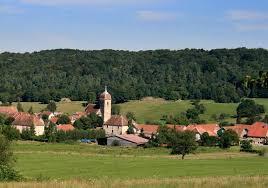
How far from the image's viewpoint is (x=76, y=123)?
99.5 meters

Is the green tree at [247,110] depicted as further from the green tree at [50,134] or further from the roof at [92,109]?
the green tree at [50,134]

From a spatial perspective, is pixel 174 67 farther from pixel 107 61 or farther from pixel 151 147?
pixel 151 147

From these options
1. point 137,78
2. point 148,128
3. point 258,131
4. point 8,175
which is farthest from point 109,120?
point 8,175

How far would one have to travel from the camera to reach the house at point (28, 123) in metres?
95.1

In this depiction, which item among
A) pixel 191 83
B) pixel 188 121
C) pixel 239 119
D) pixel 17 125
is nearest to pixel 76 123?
pixel 17 125

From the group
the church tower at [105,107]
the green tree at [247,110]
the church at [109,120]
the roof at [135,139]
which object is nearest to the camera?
the roof at [135,139]

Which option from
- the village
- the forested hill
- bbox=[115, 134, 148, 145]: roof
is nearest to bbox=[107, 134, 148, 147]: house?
bbox=[115, 134, 148, 145]: roof

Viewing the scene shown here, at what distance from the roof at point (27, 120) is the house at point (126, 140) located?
1582cm

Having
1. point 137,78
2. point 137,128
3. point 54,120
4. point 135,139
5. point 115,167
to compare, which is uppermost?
point 137,78

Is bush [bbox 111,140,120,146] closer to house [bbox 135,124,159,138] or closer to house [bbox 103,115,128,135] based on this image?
house [bbox 135,124,159,138]

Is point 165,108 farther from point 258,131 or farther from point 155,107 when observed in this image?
point 258,131

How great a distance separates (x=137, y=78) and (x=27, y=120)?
82.0m

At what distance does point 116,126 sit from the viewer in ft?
326

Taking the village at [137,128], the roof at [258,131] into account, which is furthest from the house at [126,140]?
the roof at [258,131]
